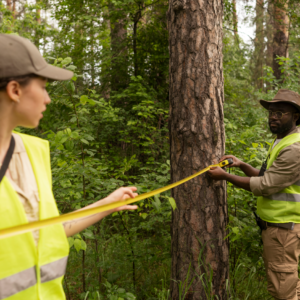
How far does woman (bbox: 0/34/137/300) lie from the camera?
1137mm

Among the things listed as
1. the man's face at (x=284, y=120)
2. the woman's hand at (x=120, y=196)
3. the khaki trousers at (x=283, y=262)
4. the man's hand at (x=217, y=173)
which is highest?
the man's face at (x=284, y=120)

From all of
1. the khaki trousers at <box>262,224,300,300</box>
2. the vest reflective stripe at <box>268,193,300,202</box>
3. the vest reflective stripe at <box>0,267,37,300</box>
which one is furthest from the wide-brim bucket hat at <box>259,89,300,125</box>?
the vest reflective stripe at <box>0,267,37,300</box>

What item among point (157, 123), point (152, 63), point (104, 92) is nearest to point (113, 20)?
point (152, 63)

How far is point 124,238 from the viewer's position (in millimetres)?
3893

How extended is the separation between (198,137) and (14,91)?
202cm

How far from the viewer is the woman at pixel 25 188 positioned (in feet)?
3.73

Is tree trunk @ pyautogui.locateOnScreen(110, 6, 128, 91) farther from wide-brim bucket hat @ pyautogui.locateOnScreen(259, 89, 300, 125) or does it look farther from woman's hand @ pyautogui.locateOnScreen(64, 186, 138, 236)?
woman's hand @ pyautogui.locateOnScreen(64, 186, 138, 236)

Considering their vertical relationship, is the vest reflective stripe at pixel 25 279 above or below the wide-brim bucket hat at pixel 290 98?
below

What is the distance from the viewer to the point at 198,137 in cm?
293

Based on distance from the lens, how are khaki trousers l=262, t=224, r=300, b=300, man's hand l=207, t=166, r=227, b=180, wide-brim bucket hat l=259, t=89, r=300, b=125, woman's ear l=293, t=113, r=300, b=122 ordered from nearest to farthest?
man's hand l=207, t=166, r=227, b=180, khaki trousers l=262, t=224, r=300, b=300, wide-brim bucket hat l=259, t=89, r=300, b=125, woman's ear l=293, t=113, r=300, b=122

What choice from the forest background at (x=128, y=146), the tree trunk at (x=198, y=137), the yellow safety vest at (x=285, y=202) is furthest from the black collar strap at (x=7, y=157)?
the yellow safety vest at (x=285, y=202)

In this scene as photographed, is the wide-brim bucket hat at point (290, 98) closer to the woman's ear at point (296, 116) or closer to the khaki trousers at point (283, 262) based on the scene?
the woman's ear at point (296, 116)

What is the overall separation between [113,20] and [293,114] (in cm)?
447

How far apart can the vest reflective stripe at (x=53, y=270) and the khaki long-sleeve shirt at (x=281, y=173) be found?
2.16 meters
